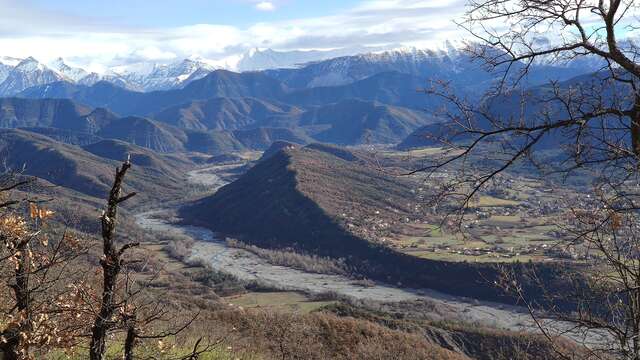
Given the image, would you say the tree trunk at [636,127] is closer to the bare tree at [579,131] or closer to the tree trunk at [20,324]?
the bare tree at [579,131]

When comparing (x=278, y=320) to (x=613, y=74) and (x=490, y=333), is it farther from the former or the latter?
(x=613, y=74)

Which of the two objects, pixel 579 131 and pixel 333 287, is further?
pixel 333 287

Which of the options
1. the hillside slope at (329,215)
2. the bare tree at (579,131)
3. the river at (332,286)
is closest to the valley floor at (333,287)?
the river at (332,286)

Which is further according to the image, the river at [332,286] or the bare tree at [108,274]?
the river at [332,286]

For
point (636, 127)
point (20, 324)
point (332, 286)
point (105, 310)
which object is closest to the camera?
point (636, 127)

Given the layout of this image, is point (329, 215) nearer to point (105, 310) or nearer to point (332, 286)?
point (332, 286)

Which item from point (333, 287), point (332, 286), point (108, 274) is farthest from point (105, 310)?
point (332, 286)

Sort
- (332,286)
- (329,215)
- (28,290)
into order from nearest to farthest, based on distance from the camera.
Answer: (28,290), (332,286), (329,215)

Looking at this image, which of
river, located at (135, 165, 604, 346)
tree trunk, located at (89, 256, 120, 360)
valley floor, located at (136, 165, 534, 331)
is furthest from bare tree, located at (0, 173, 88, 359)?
valley floor, located at (136, 165, 534, 331)

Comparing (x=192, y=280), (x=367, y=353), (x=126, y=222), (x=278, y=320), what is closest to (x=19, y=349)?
(x=367, y=353)

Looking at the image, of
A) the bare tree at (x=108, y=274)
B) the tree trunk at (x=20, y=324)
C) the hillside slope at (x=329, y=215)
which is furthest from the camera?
the hillside slope at (x=329, y=215)

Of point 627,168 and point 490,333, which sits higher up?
point 627,168
